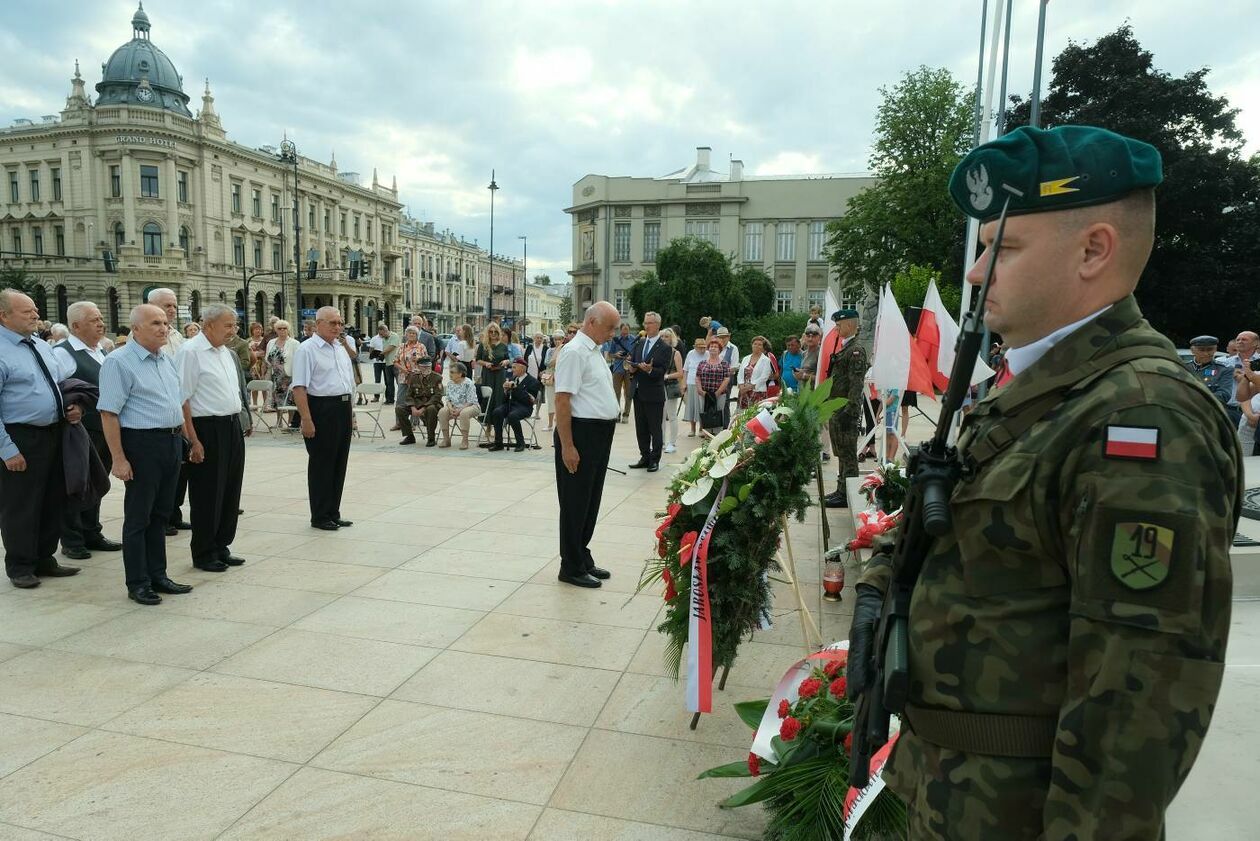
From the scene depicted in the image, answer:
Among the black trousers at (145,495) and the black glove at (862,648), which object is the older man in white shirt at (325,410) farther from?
the black glove at (862,648)

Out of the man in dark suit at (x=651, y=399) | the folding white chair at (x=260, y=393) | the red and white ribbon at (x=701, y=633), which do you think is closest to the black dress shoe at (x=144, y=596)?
the red and white ribbon at (x=701, y=633)

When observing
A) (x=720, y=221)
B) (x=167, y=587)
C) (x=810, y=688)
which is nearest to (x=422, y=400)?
(x=167, y=587)

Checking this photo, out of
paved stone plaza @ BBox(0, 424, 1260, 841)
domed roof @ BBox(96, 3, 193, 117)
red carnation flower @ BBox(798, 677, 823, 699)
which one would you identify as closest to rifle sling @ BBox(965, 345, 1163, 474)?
paved stone plaza @ BBox(0, 424, 1260, 841)

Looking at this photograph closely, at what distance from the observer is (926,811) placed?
142 centimetres

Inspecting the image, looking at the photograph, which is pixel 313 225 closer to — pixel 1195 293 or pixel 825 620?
pixel 1195 293

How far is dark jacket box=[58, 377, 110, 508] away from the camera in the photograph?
5645 millimetres

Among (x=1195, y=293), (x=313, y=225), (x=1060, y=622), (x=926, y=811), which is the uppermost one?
(x=313, y=225)

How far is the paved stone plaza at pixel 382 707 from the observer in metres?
2.86

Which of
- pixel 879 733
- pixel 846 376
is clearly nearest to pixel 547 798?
pixel 879 733

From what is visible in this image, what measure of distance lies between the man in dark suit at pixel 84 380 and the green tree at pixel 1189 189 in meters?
27.5

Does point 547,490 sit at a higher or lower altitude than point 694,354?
lower

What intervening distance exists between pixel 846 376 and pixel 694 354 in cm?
514

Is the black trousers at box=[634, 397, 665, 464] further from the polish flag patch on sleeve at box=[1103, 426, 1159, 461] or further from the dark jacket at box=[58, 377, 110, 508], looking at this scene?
the polish flag patch on sleeve at box=[1103, 426, 1159, 461]

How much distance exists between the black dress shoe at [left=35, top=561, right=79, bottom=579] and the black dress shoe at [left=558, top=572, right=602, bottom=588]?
3.58 m
